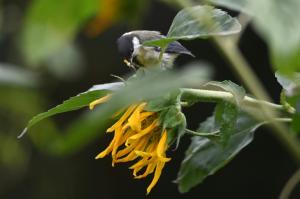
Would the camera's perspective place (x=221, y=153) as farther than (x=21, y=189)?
No

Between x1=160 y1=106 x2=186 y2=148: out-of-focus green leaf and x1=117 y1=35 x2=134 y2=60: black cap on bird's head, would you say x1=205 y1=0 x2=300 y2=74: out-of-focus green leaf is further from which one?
x1=117 y1=35 x2=134 y2=60: black cap on bird's head

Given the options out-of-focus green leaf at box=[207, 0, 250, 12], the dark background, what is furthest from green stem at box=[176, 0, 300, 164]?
the dark background

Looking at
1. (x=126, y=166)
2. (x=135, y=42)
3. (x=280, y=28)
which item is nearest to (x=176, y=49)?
(x=135, y=42)

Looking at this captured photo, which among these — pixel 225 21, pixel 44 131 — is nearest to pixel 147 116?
pixel 225 21

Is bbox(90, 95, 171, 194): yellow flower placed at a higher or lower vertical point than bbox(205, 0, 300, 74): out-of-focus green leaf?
lower

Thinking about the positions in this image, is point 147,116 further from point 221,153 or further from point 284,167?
point 284,167

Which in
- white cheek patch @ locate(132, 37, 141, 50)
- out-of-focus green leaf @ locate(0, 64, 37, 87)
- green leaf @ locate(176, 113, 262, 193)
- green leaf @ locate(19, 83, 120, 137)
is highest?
green leaf @ locate(19, 83, 120, 137)

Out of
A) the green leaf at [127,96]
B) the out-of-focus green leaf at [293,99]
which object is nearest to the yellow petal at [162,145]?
the out-of-focus green leaf at [293,99]
